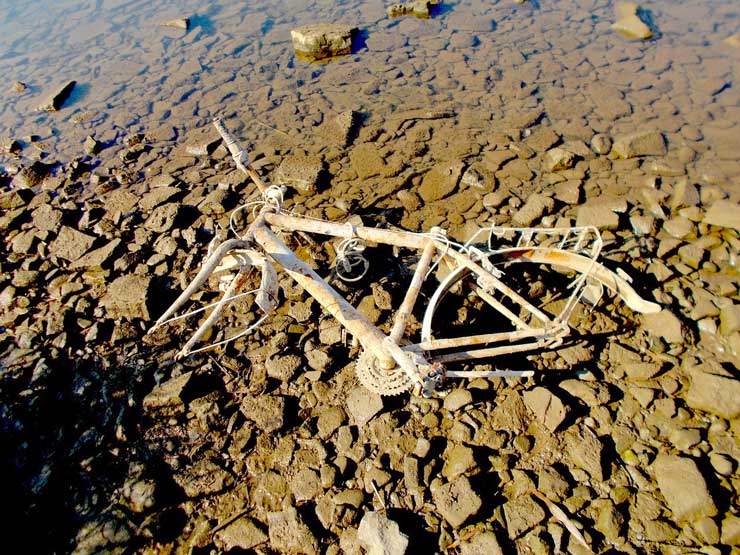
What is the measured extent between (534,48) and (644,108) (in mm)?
2996

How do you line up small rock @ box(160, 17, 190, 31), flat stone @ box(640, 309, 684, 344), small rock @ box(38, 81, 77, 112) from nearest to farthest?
flat stone @ box(640, 309, 684, 344)
small rock @ box(38, 81, 77, 112)
small rock @ box(160, 17, 190, 31)

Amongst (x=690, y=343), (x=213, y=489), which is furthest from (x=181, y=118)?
(x=690, y=343)

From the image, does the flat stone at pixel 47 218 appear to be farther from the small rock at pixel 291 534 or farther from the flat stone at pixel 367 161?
the small rock at pixel 291 534

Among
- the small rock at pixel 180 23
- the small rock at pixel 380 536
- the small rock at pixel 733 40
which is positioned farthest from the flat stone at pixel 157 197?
the small rock at pixel 733 40

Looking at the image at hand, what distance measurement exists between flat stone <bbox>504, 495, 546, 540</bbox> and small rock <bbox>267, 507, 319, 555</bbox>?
152cm

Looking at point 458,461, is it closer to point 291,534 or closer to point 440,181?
point 291,534

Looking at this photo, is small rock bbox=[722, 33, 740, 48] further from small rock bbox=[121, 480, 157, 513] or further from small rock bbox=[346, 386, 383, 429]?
small rock bbox=[121, 480, 157, 513]

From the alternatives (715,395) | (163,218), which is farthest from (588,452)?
(163,218)

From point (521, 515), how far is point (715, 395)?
81.0 inches

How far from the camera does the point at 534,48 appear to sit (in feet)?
30.6

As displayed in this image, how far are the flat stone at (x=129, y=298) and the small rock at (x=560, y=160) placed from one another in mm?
5873

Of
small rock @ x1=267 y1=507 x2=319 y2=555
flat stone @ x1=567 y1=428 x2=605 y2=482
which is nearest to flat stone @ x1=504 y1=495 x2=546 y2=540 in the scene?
flat stone @ x1=567 y1=428 x2=605 y2=482

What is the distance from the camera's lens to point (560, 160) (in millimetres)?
6383

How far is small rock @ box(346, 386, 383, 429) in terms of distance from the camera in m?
3.94
